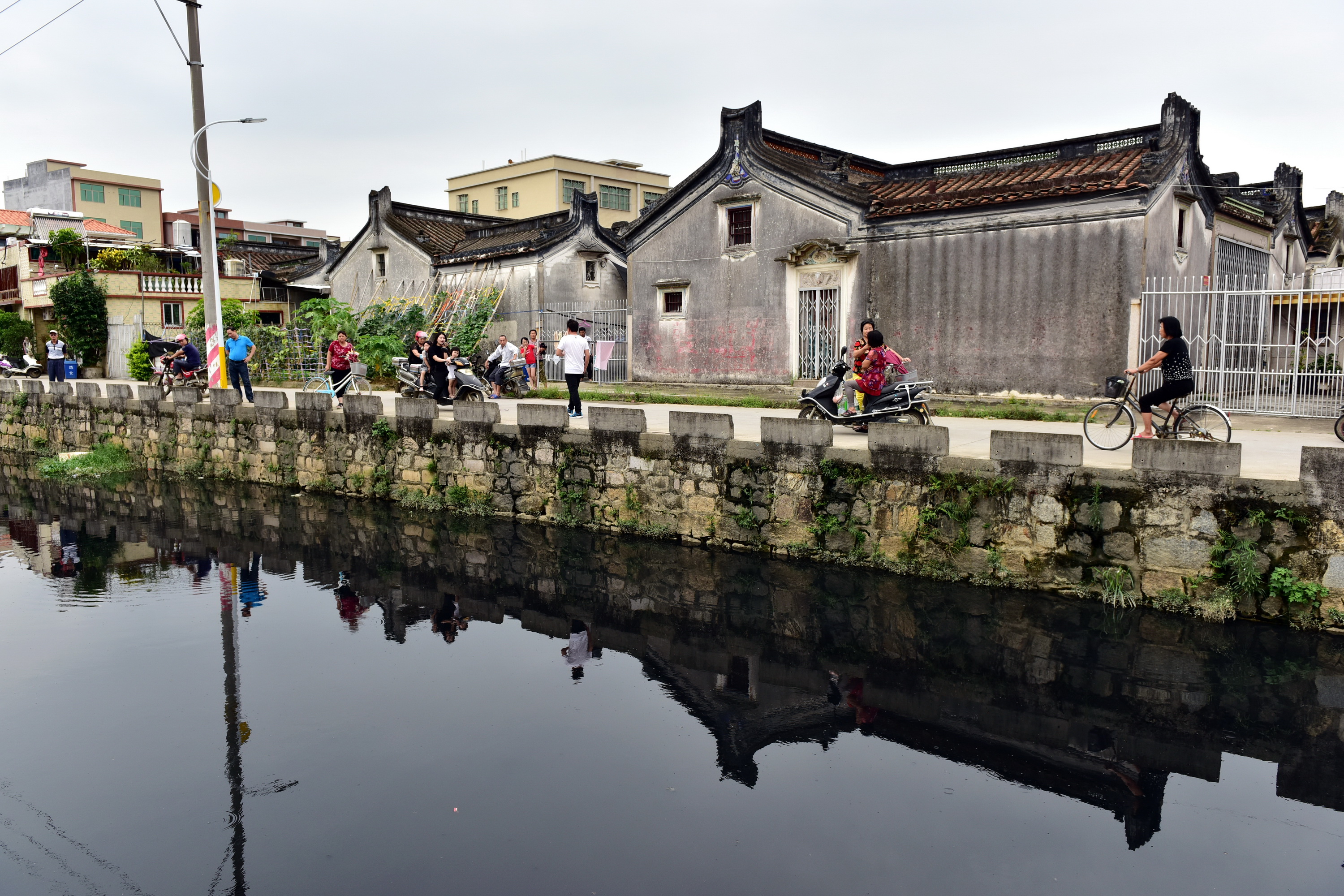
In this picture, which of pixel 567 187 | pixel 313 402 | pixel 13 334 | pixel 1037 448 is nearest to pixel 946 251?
pixel 1037 448

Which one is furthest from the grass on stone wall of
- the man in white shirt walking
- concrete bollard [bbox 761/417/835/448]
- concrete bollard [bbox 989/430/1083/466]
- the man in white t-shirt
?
concrete bollard [bbox 989/430/1083/466]

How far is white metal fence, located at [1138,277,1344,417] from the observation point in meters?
11.6

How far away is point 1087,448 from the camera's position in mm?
9453

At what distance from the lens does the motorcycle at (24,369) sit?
2566 cm

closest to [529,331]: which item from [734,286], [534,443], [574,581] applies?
[734,286]

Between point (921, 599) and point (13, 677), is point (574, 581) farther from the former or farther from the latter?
point (13, 677)

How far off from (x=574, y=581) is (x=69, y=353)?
24974 millimetres

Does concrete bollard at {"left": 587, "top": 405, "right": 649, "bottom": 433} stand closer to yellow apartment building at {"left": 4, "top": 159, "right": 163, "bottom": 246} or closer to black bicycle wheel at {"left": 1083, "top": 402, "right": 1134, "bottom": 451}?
black bicycle wheel at {"left": 1083, "top": 402, "right": 1134, "bottom": 451}

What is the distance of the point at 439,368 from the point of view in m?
14.9

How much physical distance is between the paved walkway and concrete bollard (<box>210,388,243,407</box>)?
1.20 meters

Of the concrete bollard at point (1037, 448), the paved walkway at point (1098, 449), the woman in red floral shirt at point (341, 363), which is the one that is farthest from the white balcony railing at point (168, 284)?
the concrete bollard at point (1037, 448)

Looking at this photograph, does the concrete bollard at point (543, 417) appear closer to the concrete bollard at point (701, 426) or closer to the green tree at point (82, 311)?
the concrete bollard at point (701, 426)

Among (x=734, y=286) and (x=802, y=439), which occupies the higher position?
(x=734, y=286)

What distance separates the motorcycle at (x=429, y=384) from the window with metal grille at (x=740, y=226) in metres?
5.71
